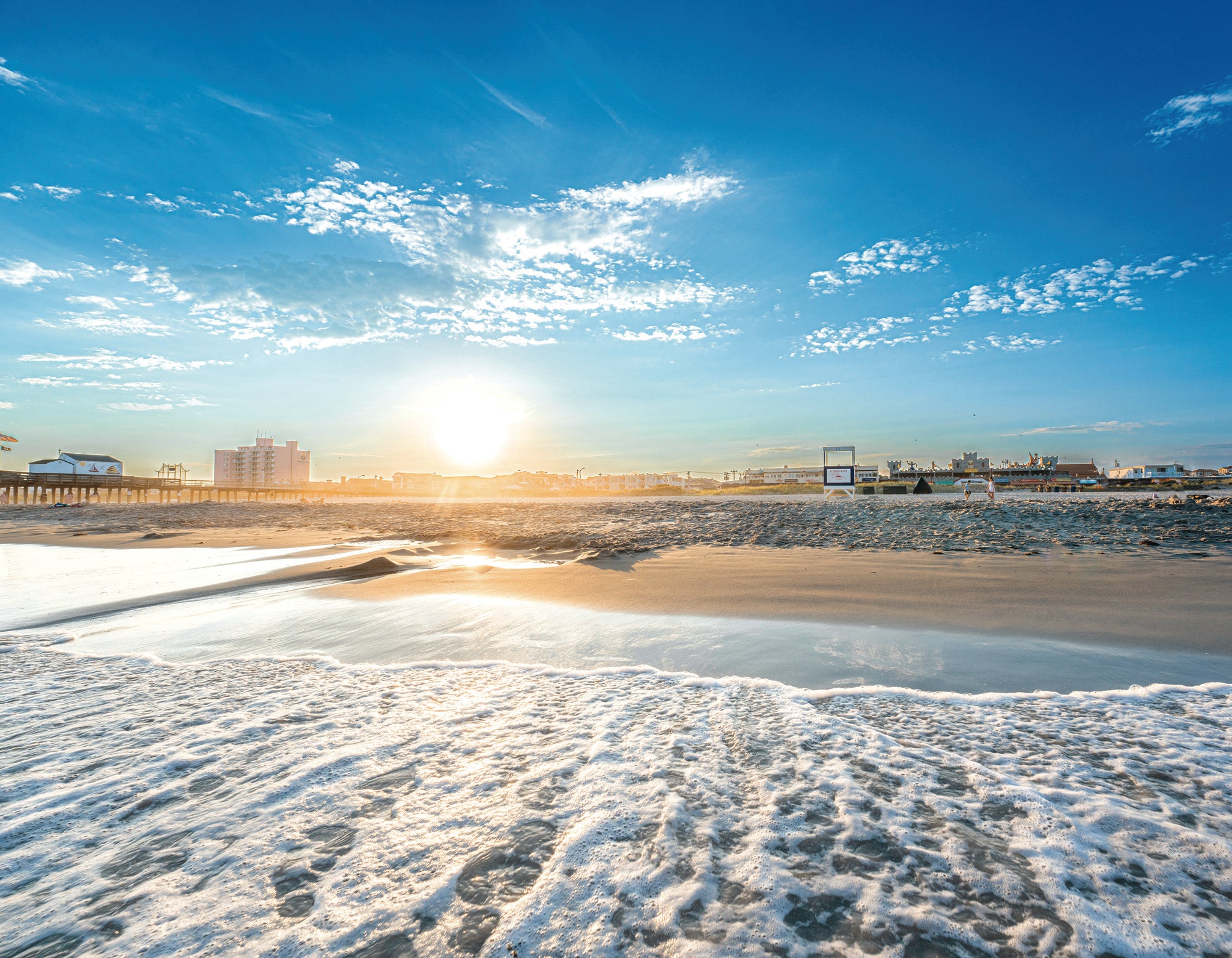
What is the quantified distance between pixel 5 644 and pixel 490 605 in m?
4.38

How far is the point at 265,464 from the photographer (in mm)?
188375

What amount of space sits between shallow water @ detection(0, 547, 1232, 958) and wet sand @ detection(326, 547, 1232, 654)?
95 cm

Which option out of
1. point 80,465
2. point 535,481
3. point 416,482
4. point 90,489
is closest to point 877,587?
point 90,489

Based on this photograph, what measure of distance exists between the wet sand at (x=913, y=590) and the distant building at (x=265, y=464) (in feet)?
678

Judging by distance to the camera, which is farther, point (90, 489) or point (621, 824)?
point (90, 489)

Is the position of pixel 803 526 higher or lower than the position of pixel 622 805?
higher

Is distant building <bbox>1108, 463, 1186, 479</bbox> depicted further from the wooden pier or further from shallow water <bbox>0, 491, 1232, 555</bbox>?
the wooden pier

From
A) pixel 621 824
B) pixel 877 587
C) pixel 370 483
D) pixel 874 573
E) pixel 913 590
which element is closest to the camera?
pixel 621 824

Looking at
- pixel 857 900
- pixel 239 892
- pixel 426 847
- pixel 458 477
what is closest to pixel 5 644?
pixel 239 892

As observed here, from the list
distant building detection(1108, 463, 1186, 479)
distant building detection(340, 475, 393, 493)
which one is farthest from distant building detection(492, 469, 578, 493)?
distant building detection(1108, 463, 1186, 479)

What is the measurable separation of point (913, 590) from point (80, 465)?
120 metres

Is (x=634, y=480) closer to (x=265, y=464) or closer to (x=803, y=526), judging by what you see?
(x=265, y=464)

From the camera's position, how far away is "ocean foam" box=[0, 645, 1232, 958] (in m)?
1.67

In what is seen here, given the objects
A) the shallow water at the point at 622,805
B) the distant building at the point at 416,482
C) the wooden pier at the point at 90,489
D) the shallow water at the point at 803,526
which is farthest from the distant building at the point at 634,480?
the shallow water at the point at 622,805
